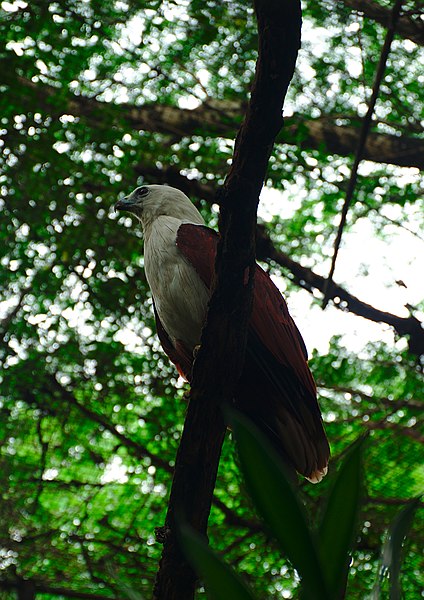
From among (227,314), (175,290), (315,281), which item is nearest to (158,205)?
(175,290)

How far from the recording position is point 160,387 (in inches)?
262

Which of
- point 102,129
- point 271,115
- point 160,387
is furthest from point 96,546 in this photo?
point 271,115

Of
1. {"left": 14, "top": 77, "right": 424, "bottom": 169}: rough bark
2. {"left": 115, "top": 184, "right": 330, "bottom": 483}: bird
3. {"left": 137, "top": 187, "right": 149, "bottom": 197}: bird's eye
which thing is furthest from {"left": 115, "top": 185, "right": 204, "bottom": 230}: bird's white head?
{"left": 14, "top": 77, "right": 424, "bottom": 169}: rough bark

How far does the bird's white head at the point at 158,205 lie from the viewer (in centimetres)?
470

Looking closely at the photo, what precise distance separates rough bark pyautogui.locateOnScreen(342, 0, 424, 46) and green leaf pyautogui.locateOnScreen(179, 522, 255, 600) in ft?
17.6

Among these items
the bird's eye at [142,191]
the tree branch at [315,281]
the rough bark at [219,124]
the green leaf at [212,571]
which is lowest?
the green leaf at [212,571]

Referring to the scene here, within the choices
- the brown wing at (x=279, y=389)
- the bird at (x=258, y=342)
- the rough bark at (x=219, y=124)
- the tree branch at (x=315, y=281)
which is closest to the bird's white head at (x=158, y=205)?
the bird at (x=258, y=342)

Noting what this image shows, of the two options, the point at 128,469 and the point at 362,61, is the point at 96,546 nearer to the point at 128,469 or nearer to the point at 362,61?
the point at 128,469

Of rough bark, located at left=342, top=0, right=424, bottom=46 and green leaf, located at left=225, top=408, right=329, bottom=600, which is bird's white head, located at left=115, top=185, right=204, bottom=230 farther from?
green leaf, located at left=225, top=408, right=329, bottom=600

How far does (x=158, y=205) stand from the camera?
Result: 190 inches

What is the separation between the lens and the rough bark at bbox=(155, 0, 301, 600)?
2.54 metres

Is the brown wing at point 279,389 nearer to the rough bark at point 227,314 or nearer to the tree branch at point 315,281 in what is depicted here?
the rough bark at point 227,314

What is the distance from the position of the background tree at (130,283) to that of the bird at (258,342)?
2.48m

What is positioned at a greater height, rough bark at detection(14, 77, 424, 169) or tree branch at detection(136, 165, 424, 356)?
rough bark at detection(14, 77, 424, 169)
